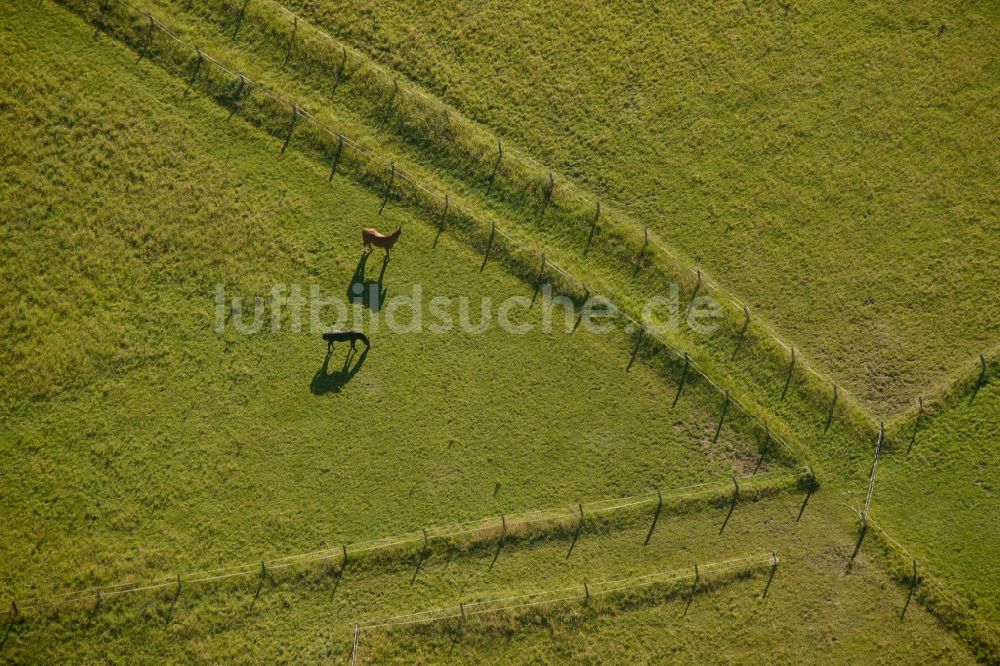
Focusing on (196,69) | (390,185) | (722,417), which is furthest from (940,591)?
(196,69)

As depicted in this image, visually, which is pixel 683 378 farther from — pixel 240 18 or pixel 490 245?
pixel 240 18

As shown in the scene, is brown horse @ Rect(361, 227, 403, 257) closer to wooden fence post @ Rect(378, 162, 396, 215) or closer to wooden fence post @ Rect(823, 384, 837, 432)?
wooden fence post @ Rect(378, 162, 396, 215)

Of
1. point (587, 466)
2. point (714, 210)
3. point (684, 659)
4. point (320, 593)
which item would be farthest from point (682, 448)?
point (320, 593)

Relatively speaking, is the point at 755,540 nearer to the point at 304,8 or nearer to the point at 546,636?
the point at 546,636

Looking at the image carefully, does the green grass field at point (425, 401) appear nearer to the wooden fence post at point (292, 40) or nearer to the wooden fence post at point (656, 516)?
the wooden fence post at point (656, 516)

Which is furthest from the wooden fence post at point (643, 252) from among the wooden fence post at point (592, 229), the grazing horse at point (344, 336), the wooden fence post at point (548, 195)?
the grazing horse at point (344, 336)
